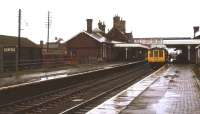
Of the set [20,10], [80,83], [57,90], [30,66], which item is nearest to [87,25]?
[20,10]

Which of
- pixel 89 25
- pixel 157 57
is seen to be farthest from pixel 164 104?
pixel 89 25

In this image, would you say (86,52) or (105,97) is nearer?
(105,97)

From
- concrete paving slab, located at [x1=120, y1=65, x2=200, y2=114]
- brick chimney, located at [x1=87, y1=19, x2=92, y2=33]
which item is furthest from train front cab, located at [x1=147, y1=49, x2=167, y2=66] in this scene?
concrete paving slab, located at [x1=120, y1=65, x2=200, y2=114]

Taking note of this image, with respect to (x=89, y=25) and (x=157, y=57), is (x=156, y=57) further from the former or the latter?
(x=89, y=25)

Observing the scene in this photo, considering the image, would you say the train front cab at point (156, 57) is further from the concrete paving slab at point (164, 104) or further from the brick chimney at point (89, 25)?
the concrete paving slab at point (164, 104)

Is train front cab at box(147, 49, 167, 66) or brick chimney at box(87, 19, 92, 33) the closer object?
train front cab at box(147, 49, 167, 66)

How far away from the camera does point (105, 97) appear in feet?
66.6

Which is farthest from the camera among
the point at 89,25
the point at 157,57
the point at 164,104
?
the point at 89,25

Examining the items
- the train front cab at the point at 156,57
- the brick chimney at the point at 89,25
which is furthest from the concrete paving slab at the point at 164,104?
the brick chimney at the point at 89,25

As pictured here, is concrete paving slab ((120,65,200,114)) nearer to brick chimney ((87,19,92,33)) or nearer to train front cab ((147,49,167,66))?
train front cab ((147,49,167,66))

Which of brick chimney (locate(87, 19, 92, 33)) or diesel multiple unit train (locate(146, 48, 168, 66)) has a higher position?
brick chimney (locate(87, 19, 92, 33))

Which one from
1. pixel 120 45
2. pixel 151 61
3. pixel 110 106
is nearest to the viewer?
pixel 110 106

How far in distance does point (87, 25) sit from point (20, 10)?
32.5 m

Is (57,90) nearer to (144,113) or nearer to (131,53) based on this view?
(144,113)
